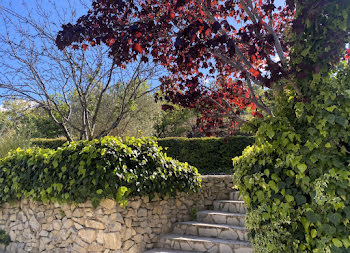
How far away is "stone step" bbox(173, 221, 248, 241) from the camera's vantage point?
4.89 m

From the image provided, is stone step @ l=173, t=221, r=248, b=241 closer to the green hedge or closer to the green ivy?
the green ivy

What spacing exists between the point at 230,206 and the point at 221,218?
19.6 inches

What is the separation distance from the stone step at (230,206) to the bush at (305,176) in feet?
8.12

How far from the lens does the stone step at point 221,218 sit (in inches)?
210

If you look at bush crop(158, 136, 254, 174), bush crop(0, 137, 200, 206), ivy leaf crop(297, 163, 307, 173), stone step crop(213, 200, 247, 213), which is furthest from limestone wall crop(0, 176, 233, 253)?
bush crop(158, 136, 254, 174)

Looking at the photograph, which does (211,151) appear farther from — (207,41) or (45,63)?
(207,41)

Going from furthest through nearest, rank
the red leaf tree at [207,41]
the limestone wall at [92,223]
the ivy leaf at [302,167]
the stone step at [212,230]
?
the stone step at [212,230] < the limestone wall at [92,223] < the red leaf tree at [207,41] < the ivy leaf at [302,167]

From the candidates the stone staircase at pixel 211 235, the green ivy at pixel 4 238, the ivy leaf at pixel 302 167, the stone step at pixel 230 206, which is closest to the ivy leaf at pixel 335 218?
the ivy leaf at pixel 302 167

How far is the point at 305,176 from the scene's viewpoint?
2.89 meters

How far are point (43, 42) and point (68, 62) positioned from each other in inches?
29.9

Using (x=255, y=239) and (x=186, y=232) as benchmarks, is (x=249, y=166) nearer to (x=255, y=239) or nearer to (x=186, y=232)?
(x=255, y=239)

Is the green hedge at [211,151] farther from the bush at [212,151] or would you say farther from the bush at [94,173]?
the bush at [94,173]

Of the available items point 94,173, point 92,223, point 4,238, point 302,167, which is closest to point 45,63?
point 4,238

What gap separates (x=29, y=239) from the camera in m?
5.13
